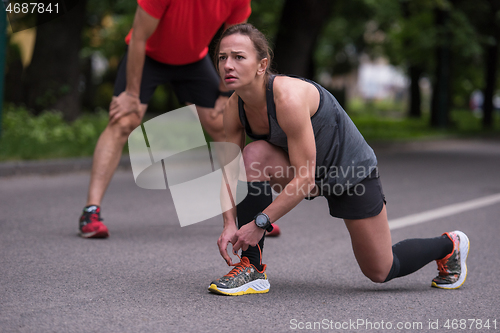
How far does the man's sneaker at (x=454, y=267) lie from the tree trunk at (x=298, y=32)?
30.6 ft

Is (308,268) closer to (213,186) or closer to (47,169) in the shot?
(213,186)

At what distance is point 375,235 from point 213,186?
13.1ft

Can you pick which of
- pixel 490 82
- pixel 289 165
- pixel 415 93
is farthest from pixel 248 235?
pixel 415 93

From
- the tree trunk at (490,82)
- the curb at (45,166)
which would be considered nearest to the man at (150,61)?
the curb at (45,166)

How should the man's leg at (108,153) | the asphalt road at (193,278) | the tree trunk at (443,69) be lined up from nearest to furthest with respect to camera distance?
the asphalt road at (193,278), the man's leg at (108,153), the tree trunk at (443,69)

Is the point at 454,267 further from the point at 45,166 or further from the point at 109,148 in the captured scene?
the point at 45,166

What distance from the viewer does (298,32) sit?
12.7 m

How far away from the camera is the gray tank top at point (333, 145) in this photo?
3.02m

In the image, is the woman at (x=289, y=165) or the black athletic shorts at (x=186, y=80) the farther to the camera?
the black athletic shorts at (x=186, y=80)

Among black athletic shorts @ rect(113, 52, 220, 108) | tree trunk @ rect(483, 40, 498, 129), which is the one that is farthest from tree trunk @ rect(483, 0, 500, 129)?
black athletic shorts @ rect(113, 52, 220, 108)

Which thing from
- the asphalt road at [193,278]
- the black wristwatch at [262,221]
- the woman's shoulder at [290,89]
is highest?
the woman's shoulder at [290,89]

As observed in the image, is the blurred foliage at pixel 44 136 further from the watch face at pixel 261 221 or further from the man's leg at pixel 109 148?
the watch face at pixel 261 221

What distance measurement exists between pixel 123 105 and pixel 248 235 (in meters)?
Result: 2.00

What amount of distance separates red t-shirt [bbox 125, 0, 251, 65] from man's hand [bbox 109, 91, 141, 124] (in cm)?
38
